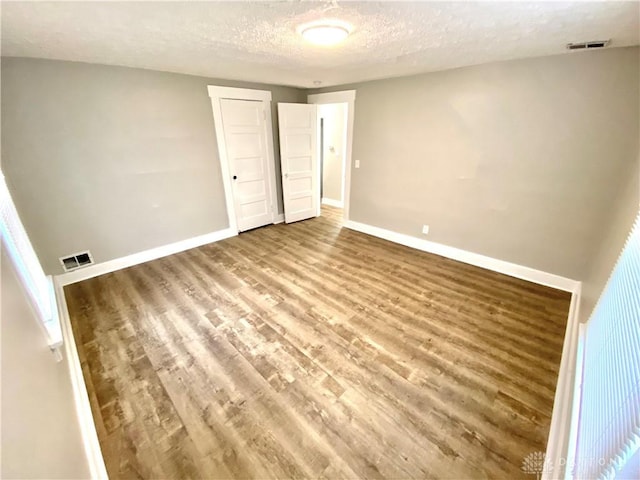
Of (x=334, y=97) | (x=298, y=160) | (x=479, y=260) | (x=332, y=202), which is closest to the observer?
(x=479, y=260)

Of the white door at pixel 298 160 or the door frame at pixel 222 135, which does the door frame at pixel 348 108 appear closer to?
the white door at pixel 298 160

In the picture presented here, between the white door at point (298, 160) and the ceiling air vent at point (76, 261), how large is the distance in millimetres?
2752

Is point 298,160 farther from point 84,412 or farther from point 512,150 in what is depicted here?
point 84,412

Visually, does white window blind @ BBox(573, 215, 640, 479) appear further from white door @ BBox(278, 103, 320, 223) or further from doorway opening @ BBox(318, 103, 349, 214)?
doorway opening @ BBox(318, 103, 349, 214)

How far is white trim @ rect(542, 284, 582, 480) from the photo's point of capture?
3.97 feet

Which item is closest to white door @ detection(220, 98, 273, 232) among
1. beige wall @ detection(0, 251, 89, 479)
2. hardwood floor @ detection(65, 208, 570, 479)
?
hardwood floor @ detection(65, 208, 570, 479)

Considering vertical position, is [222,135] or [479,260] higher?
[222,135]

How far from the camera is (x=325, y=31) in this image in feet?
5.58

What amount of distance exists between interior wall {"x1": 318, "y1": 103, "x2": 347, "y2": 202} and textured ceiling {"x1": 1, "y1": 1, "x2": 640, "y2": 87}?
284 cm

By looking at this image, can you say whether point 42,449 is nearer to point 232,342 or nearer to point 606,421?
point 232,342

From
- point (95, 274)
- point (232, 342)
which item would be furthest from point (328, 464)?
point (95, 274)

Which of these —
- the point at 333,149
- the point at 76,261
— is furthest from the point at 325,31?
the point at 333,149

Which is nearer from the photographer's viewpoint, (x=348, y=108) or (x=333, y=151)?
(x=348, y=108)

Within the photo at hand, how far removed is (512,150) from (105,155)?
444 centimetres
